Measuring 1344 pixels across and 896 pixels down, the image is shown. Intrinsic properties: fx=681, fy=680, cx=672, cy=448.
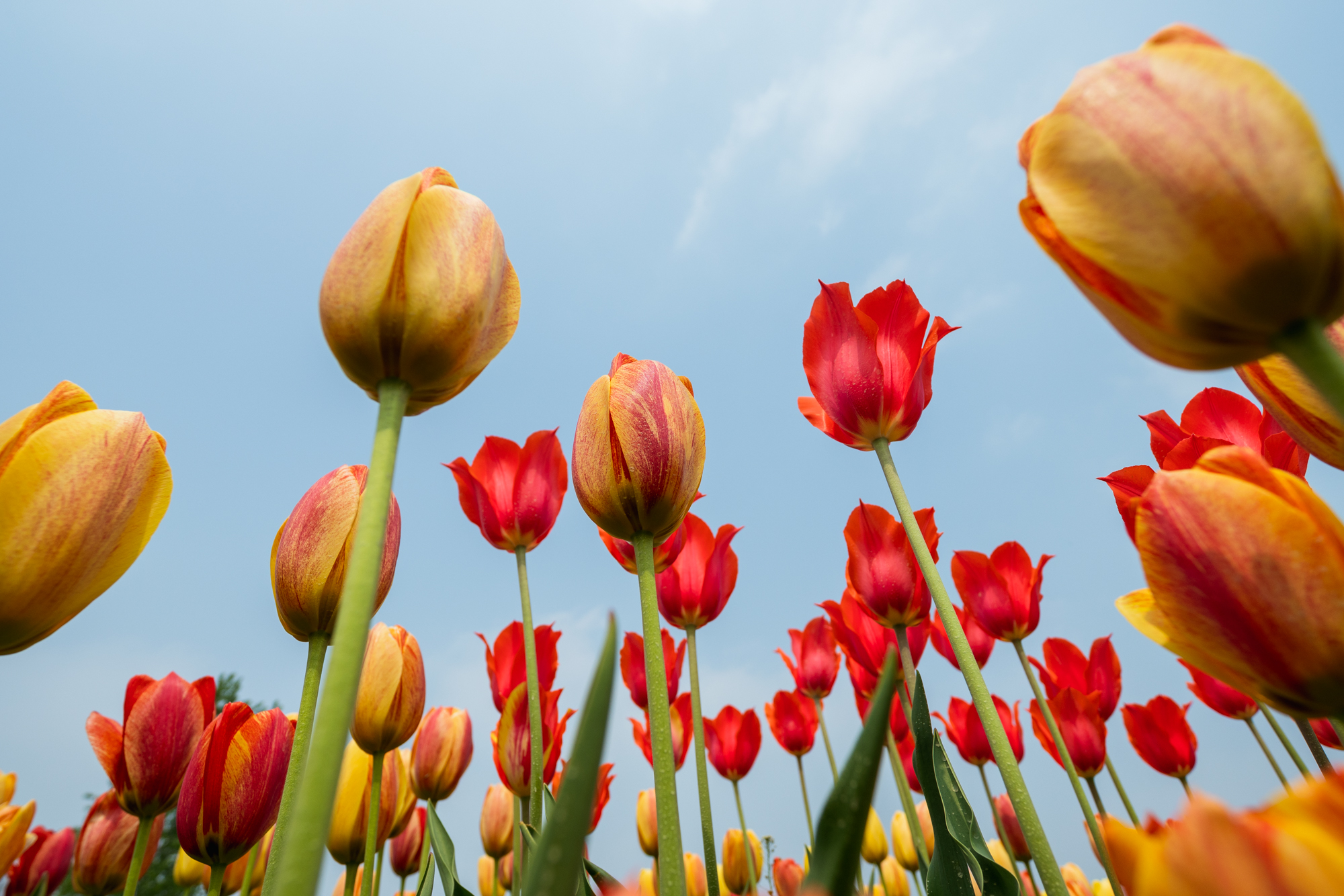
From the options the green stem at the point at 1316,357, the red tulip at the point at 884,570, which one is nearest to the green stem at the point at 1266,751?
the red tulip at the point at 884,570

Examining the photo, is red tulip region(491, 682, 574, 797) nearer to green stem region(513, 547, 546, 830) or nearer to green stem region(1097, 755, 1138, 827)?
green stem region(513, 547, 546, 830)

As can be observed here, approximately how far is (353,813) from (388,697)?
36cm

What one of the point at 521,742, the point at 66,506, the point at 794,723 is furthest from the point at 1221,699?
the point at 66,506

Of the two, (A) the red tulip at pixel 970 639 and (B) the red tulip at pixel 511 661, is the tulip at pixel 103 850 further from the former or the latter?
(A) the red tulip at pixel 970 639

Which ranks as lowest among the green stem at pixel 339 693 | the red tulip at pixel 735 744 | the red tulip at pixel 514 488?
the green stem at pixel 339 693

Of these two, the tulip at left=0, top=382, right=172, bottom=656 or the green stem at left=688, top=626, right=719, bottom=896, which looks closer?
the tulip at left=0, top=382, right=172, bottom=656

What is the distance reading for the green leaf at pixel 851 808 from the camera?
0.37 metres

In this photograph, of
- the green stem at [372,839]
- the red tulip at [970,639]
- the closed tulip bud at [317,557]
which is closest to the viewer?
the closed tulip bud at [317,557]

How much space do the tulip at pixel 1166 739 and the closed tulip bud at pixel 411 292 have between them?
2809 millimetres

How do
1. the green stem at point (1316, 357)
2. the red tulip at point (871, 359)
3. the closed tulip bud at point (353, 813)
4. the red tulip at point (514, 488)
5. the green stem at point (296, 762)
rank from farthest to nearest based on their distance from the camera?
the red tulip at point (514, 488) → the closed tulip bud at point (353, 813) → the red tulip at point (871, 359) → the green stem at point (296, 762) → the green stem at point (1316, 357)

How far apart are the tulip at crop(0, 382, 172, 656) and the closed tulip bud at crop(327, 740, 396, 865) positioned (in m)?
0.98

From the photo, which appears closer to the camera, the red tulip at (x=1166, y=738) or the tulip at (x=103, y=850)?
the tulip at (x=103, y=850)

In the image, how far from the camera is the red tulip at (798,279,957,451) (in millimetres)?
1413

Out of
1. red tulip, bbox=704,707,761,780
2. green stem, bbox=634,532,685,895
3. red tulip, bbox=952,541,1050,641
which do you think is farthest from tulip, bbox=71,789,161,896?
red tulip, bbox=952,541,1050,641
